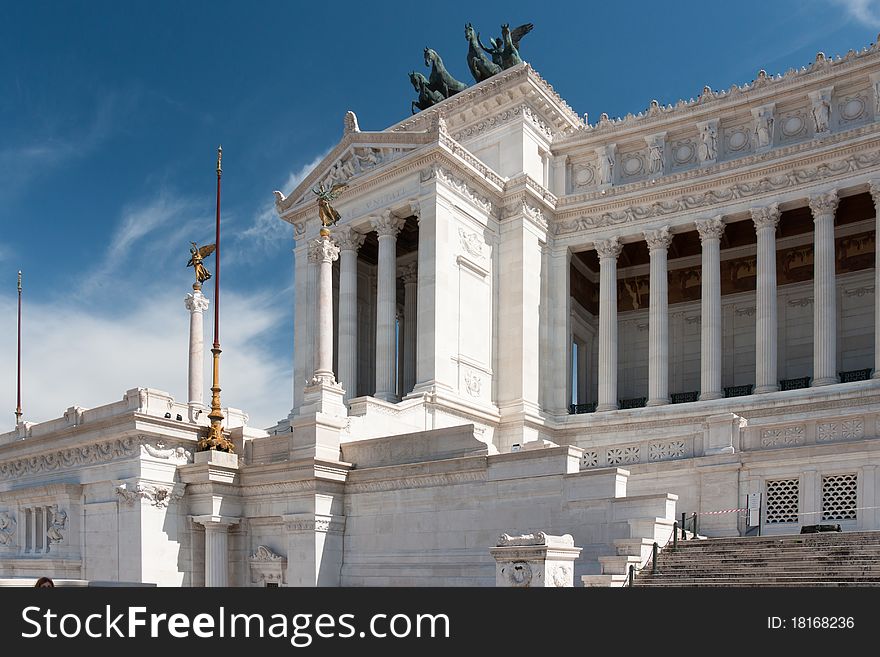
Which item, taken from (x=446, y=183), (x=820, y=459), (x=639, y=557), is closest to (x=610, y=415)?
(x=446, y=183)

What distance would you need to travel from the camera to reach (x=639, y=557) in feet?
73.6

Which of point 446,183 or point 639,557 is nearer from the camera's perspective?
point 639,557

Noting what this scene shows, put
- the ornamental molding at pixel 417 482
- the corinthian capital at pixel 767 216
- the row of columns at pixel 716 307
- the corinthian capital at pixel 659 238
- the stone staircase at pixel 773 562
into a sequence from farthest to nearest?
the corinthian capital at pixel 659 238 → the corinthian capital at pixel 767 216 → the row of columns at pixel 716 307 → the ornamental molding at pixel 417 482 → the stone staircase at pixel 773 562

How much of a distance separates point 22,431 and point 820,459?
88.2 feet

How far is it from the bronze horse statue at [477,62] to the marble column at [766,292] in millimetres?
17761

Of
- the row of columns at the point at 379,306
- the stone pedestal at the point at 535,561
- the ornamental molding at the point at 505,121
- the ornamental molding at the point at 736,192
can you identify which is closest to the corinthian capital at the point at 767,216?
the ornamental molding at the point at 736,192

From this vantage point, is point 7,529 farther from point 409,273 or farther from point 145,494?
point 409,273

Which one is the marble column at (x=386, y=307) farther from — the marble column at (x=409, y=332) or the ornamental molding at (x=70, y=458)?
the ornamental molding at (x=70, y=458)

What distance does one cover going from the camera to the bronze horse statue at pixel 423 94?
5747cm

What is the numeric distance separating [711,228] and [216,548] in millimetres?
27450

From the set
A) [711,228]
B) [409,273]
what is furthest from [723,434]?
[409,273]

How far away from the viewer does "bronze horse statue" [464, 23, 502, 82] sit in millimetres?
56750

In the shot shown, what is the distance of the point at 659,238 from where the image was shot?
159ft
